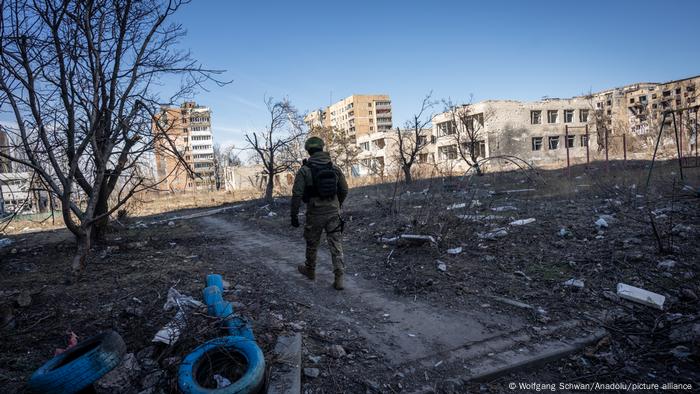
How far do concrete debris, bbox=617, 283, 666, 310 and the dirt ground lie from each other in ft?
0.27

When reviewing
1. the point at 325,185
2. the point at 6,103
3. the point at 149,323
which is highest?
the point at 6,103

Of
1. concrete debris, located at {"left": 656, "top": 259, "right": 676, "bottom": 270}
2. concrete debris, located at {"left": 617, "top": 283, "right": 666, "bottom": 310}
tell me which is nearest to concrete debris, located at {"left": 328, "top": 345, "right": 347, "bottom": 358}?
concrete debris, located at {"left": 617, "top": 283, "right": 666, "bottom": 310}

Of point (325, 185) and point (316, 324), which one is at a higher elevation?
point (325, 185)

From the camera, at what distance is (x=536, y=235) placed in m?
5.64

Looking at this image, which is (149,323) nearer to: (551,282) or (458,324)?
(458,324)

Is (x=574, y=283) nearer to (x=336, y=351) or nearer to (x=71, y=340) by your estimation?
(x=336, y=351)

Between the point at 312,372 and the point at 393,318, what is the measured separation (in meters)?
1.14

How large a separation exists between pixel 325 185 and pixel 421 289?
1595mm

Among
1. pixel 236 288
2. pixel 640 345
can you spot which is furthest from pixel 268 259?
pixel 640 345

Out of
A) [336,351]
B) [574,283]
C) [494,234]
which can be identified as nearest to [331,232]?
[336,351]

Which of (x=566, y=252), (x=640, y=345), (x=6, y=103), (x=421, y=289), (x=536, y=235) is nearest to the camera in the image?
(x=640, y=345)

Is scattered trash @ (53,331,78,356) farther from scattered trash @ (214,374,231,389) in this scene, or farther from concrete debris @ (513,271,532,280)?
concrete debris @ (513,271,532,280)

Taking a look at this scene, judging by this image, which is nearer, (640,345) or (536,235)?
(640,345)

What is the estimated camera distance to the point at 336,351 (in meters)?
2.66
